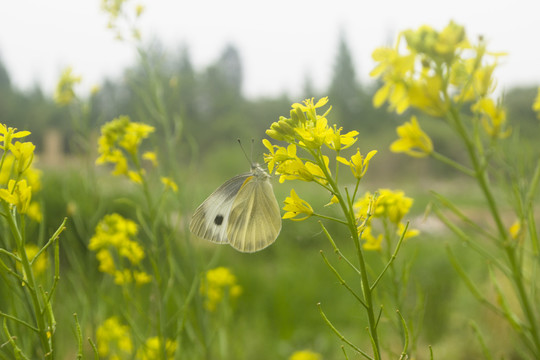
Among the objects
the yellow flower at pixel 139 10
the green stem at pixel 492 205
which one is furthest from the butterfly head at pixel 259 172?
the yellow flower at pixel 139 10

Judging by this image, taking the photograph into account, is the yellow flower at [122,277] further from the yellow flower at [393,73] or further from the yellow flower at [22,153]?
the yellow flower at [393,73]

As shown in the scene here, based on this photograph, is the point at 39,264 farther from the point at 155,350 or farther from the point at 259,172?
the point at 259,172

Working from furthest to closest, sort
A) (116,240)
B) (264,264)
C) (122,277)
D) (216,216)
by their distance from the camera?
(264,264), (116,240), (122,277), (216,216)

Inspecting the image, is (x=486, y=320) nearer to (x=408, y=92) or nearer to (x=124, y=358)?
(x=124, y=358)

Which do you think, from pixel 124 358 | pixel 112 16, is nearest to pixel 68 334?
pixel 124 358

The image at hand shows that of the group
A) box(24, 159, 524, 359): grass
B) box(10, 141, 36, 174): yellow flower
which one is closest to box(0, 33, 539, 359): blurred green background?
box(24, 159, 524, 359): grass

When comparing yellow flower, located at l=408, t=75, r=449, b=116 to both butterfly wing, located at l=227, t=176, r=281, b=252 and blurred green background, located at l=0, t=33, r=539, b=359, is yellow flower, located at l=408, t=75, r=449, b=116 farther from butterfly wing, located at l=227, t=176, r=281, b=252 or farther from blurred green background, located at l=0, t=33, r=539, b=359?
butterfly wing, located at l=227, t=176, r=281, b=252

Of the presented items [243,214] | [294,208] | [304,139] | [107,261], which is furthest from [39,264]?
[304,139]

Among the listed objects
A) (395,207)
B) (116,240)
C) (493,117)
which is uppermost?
(493,117)
